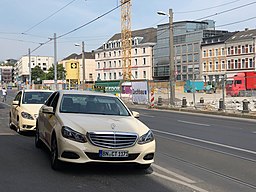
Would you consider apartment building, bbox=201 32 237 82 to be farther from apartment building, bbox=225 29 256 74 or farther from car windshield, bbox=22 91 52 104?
car windshield, bbox=22 91 52 104

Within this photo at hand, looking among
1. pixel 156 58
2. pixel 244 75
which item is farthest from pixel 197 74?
pixel 244 75

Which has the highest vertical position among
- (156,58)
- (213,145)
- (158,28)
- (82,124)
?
(158,28)

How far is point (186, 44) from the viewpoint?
95875mm

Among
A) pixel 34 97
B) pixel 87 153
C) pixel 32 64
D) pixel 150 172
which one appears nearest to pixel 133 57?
pixel 32 64

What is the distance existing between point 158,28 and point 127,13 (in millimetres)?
10746

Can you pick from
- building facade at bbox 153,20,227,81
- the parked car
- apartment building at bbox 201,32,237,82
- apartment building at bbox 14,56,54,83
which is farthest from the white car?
apartment building at bbox 14,56,54,83

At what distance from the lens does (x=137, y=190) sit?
5.96 metres

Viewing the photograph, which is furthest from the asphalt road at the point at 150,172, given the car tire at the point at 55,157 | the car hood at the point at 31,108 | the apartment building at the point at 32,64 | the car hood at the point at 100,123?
the apartment building at the point at 32,64

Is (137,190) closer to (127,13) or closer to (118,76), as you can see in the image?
(127,13)

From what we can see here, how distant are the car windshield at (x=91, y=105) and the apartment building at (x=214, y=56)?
8090 centimetres

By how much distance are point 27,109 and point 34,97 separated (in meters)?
1.12

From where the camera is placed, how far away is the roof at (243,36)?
267 ft

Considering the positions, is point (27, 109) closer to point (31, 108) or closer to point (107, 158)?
point (31, 108)

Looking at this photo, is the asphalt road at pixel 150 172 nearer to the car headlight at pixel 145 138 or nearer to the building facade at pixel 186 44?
the car headlight at pixel 145 138
